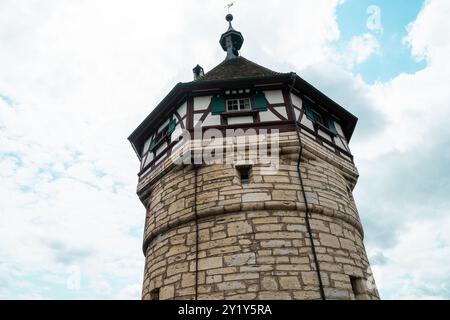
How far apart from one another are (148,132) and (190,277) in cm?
489

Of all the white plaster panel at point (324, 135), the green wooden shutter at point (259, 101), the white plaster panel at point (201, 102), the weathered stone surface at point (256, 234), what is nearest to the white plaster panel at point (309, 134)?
the weathered stone surface at point (256, 234)

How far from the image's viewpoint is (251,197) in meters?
5.96

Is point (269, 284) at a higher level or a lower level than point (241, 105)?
lower

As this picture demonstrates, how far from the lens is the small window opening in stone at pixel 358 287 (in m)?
5.60

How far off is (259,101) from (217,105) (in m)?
1.00

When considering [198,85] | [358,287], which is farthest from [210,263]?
[198,85]

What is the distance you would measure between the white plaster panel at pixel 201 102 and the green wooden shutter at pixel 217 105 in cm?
13

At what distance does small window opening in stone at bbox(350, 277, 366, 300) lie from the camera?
18.4 ft

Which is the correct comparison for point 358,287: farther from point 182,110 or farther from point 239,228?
point 182,110

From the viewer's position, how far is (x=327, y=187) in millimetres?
6703

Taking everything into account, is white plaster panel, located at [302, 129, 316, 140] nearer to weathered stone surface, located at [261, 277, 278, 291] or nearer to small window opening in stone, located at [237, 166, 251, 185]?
small window opening in stone, located at [237, 166, 251, 185]
